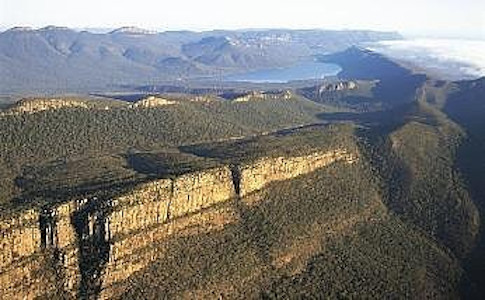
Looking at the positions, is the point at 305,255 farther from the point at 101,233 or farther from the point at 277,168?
the point at 101,233

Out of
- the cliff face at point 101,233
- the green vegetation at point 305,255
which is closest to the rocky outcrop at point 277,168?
the green vegetation at point 305,255

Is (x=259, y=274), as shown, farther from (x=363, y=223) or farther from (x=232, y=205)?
(x=363, y=223)

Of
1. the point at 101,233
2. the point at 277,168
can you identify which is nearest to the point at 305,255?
the point at 277,168

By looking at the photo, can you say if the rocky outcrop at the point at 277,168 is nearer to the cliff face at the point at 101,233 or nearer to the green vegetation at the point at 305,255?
the green vegetation at the point at 305,255

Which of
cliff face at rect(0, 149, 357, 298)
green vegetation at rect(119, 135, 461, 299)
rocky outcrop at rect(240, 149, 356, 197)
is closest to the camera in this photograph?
cliff face at rect(0, 149, 357, 298)

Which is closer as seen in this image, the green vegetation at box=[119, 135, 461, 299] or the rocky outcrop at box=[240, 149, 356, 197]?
the green vegetation at box=[119, 135, 461, 299]

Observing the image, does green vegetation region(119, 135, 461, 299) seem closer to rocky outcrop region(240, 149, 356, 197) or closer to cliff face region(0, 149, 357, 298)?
rocky outcrop region(240, 149, 356, 197)

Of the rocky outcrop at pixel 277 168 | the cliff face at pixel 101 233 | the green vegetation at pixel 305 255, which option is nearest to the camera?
the cliff face at pixel 101 233

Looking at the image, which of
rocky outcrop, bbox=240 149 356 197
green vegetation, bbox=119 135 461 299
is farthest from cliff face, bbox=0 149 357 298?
rocky outcrop, bbox=240 149 356 197

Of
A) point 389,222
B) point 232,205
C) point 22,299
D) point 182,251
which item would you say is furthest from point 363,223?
point 22,299
